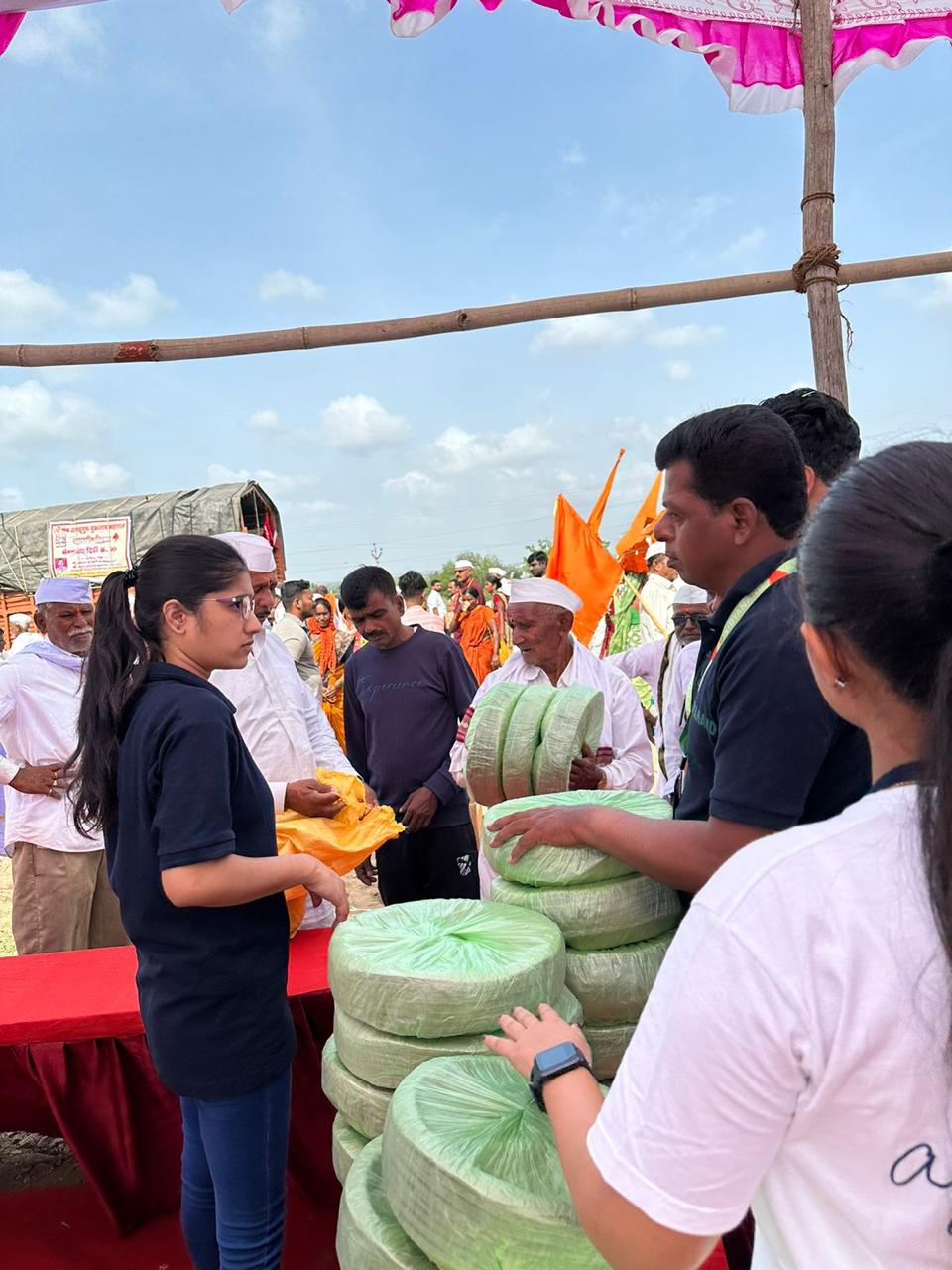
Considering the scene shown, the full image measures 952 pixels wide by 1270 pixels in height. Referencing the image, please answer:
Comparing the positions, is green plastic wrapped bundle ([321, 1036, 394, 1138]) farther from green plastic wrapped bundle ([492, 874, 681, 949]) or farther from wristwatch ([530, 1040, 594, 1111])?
wristwatch ([530, 1040, 594, 1111])

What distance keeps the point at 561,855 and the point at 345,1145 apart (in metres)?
0.64

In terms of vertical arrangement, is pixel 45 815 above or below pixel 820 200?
below

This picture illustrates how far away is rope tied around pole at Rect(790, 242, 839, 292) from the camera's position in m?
3.24

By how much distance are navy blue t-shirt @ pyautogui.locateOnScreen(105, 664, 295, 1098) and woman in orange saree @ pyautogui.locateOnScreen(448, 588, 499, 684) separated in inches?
289

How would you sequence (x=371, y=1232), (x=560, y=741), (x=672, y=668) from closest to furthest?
(x=371, y=1232)
(x=560, y=741)
(x=672, y=668)

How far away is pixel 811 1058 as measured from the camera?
653 mm

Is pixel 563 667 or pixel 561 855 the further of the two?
pixel 563 667

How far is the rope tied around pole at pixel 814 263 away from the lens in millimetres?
3238

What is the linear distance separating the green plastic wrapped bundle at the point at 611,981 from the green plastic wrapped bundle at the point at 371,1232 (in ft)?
1.57

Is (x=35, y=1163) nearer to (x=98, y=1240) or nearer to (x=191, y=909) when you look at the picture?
(x=98, y=1240)

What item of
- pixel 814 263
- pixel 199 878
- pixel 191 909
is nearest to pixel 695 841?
pixel 199 878

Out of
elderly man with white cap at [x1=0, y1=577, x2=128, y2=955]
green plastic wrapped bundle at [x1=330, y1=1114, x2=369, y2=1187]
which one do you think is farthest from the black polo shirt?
elderly man with white cap at [x1=0, y1=577, x2=128, y2=955]

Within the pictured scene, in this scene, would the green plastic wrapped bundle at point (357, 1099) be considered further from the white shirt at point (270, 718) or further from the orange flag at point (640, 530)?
the orange flag at point (640, 530)

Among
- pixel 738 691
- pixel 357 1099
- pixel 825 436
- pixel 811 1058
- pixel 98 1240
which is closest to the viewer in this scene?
pixel 811 1058
